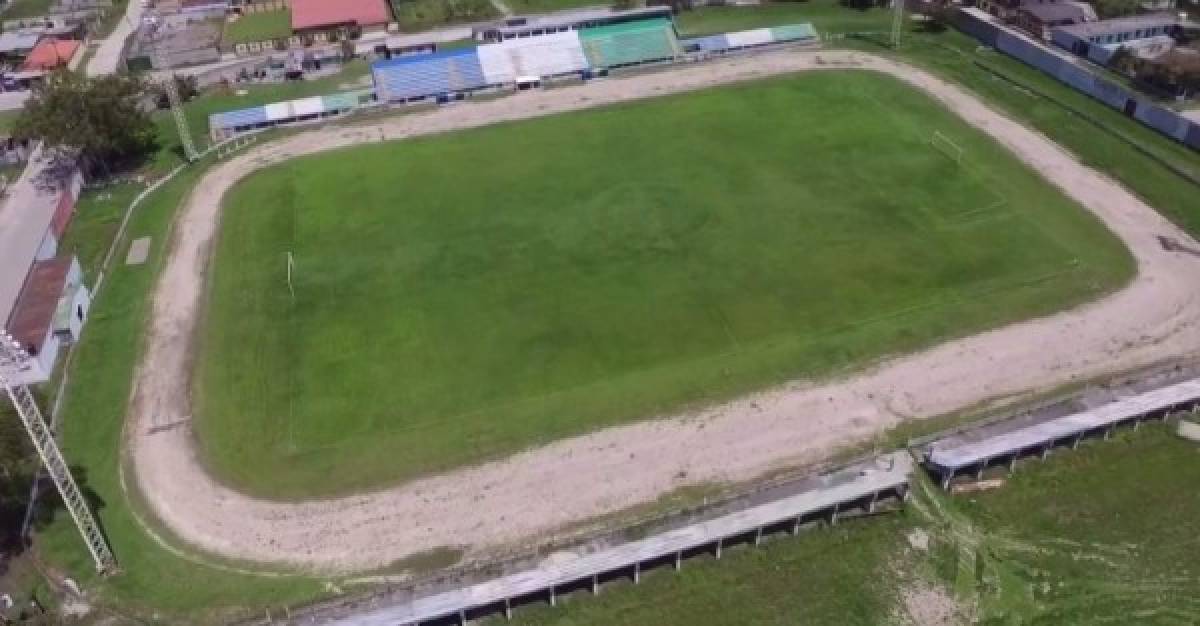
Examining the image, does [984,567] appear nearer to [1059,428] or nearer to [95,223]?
[1059,428]

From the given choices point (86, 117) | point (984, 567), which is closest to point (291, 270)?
point (86, 117)

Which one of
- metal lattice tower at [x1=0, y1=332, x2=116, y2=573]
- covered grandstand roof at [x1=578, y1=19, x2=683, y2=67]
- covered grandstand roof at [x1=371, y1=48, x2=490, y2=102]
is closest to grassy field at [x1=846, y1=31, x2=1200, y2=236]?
covered grandstand roof at [x1=578, y1=19, x2=683, y2=67]

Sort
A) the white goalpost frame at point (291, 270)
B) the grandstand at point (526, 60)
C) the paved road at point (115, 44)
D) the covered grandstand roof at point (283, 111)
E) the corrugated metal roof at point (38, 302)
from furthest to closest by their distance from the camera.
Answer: the paved road at point (115, 44)
the grandstand at point (526, 60)
the covered grandstand roof at point (283, 111)
the white goalpost frame at point (291, 270)
the corrugated metal roof at point (38, 302)

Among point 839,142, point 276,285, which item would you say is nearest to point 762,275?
point 839,142

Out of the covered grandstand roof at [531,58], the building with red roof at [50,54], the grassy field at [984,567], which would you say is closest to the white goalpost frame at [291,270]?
the grassy field at [984,567]

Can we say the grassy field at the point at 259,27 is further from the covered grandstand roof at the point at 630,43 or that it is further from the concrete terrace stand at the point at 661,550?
the concrete terrace stand at the point at 661,550

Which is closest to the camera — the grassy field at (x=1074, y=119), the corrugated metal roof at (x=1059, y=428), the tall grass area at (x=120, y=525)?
the tall grass area at (x=120, y=525)

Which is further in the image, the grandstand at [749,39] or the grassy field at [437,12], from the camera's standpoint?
the grassy field at [437,12]
